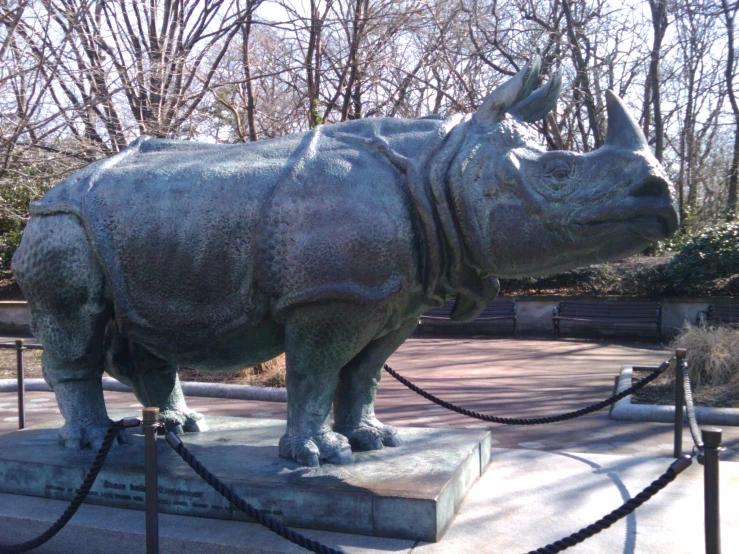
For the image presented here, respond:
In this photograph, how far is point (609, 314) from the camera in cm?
1578

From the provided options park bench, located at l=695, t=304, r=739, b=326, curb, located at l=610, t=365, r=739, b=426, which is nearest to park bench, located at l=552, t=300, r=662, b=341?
park bench, located at l=695, t=304, r=739, b=326

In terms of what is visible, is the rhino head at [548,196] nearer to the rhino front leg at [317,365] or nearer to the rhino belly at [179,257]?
the rhino front leg at [317,365]

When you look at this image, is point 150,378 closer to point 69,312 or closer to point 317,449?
point 69,312

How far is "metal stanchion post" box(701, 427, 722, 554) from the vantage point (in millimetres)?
2367

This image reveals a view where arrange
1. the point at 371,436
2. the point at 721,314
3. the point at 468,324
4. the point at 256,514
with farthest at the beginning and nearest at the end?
the point at 468,324 < the point at 721,314 < the point at 371,436 < the point at 256,514

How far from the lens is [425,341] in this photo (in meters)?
15.6

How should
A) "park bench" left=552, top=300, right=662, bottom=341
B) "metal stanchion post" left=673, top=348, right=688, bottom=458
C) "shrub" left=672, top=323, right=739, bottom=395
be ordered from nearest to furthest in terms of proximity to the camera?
"metal stanchion post" left=673, top=348, right=688, bottom=458, "shrub" left=672, top=323, right=739, bottom=395, "park bench" left=552, top=300, right=662, bottom=341

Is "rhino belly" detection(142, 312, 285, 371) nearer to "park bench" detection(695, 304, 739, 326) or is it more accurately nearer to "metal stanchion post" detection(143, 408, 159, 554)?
"metal stanchion post" detection(143, 408, 159, 554)

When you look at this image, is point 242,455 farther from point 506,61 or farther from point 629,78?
point 629,78

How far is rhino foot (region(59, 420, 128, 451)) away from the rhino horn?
304cm

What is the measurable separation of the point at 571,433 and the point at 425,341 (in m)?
8.87

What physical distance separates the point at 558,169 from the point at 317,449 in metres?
1.79

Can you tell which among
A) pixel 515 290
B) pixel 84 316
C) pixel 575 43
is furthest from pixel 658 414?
pixel 575 43

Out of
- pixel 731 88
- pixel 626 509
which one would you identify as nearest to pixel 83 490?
pixel 626 509
